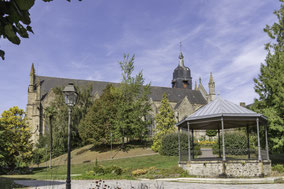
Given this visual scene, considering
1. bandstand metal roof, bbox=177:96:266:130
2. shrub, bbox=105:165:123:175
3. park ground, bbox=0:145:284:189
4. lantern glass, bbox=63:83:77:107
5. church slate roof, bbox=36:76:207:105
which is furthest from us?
church slate roof, bbox=36:76:207:105

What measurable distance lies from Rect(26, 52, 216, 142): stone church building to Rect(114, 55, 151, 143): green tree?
10.6 meters

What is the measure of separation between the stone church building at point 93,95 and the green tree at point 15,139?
28.5 feet

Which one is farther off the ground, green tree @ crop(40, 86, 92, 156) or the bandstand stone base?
green tree @ crop(40, 86, 92, 156)

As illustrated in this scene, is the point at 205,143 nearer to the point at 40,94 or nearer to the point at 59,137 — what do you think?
the point at 59,137

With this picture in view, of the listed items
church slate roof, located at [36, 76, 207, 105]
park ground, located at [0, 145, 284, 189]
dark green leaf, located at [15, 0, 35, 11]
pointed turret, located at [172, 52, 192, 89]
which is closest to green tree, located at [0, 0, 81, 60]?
dark green leaf, located at [15, 0, 35, 11]

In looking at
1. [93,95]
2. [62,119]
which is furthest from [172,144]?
[93,95]

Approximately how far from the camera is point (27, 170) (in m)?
26.7

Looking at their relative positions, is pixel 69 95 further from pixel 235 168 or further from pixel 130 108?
pixel 130 108

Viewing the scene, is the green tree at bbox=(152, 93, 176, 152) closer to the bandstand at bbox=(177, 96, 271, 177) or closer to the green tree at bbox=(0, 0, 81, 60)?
the bandstand at bbox=(177, 96, 271, 177)

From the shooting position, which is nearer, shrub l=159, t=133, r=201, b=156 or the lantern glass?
the lantern glass

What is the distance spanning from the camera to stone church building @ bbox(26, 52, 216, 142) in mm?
48656

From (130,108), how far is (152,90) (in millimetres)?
27887

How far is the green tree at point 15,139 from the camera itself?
1043 inches

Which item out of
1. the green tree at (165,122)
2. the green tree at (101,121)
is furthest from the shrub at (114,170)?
the green tree at (165,122)
